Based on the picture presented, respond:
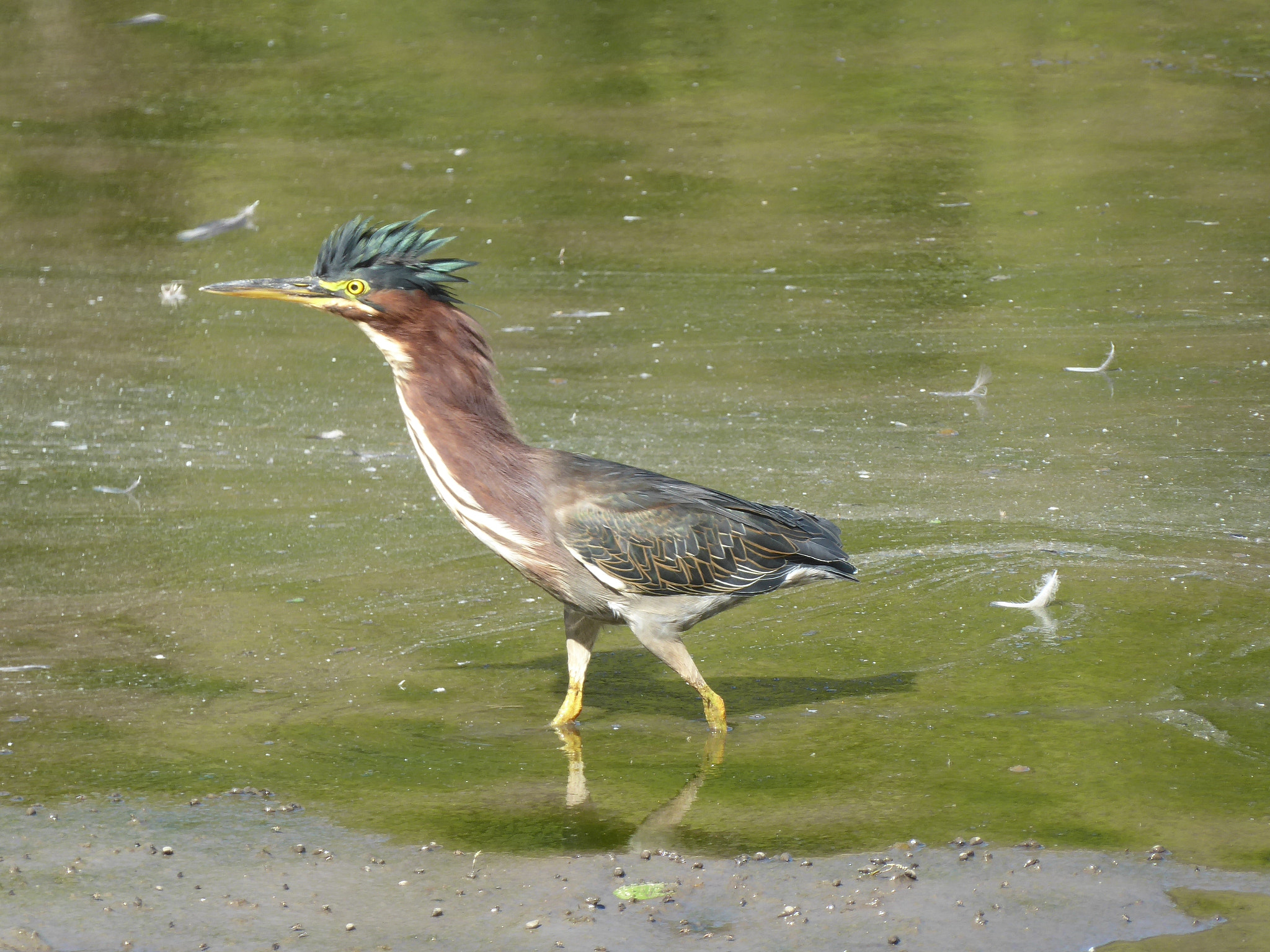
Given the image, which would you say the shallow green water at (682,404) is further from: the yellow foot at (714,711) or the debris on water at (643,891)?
the debris on water at (643,891)

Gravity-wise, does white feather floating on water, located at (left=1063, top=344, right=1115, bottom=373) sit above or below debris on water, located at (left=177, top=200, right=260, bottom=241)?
below

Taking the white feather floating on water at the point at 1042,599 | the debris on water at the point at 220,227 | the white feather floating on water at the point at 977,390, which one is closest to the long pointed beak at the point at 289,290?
the white feather floating on water at the point at 1042,599

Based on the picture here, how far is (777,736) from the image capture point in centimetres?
541

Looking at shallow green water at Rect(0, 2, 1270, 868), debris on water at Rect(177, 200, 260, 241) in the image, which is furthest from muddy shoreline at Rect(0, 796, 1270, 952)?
debris on water at Rect(177, 200, 260, 241)

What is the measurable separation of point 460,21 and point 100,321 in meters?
6.36

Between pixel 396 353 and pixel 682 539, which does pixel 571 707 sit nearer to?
pixel 682 539

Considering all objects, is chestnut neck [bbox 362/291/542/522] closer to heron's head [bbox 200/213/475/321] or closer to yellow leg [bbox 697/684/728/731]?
heron's head [bbox 200/213/475/321]

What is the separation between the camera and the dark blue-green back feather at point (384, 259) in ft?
17.1

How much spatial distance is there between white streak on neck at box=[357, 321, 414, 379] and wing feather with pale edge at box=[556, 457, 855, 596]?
623mm

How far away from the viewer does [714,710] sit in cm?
541

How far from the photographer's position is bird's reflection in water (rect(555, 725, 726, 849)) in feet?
15.5

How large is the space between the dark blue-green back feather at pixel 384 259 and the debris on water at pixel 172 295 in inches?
207

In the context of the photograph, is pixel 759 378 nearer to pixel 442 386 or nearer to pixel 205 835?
pixel 442 386

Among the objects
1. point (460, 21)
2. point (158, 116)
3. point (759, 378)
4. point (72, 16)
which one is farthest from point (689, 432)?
point (72, 16)
